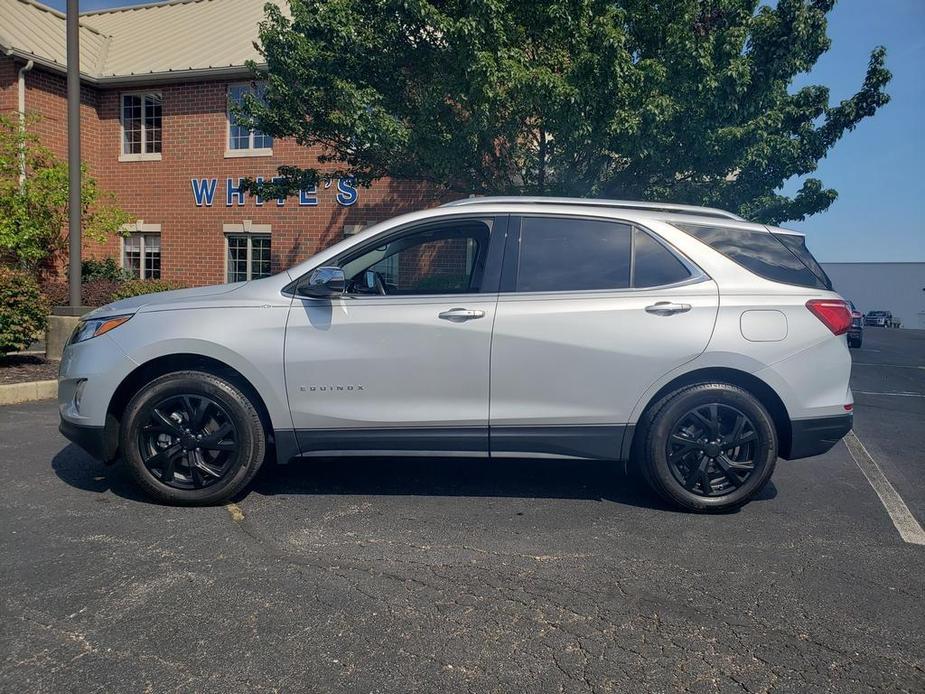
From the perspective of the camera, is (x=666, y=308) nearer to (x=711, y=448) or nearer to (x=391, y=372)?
(x=711, y=448)

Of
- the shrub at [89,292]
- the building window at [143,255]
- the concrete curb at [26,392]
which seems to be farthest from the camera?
the building window at [143,255]

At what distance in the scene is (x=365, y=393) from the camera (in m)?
4.17

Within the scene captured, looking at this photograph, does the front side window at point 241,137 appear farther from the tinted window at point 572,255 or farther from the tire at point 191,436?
the tinted window at point 572,255

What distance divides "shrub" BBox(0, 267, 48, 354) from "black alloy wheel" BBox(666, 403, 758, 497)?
7.74 metres

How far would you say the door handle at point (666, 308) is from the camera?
13.7ft

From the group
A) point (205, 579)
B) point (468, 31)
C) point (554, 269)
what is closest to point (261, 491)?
point (205, 579)

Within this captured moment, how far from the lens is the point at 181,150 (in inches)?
682

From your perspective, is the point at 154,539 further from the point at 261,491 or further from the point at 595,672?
the point at 595,672

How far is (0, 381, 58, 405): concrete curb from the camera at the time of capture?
7.33 m

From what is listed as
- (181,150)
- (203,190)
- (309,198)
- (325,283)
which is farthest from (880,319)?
(325,283)

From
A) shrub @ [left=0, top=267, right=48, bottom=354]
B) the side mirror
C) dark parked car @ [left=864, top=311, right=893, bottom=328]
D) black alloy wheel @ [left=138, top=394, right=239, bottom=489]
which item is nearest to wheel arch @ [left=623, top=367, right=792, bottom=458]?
the side mirror

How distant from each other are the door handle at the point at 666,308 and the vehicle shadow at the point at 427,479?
113cm

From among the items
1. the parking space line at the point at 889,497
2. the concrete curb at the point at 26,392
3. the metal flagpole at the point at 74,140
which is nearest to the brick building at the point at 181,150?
the metal flagpole at the point at 74,140

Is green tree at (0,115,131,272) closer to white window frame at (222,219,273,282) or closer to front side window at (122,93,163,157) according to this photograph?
front side window at (122,93,163,157)
